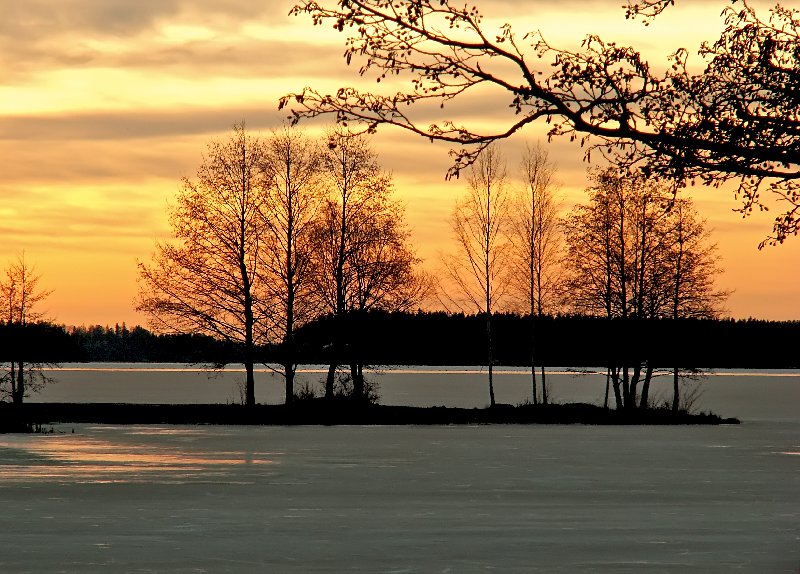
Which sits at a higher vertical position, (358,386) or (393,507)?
(358,386)

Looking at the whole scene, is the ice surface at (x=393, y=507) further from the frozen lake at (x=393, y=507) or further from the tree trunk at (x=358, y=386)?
the tree trunk at (x=358, y=386)

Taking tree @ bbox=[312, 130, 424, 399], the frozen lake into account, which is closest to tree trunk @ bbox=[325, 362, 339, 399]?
tree @ bbox=[312, 130, 424, 399]

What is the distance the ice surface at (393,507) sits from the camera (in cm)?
1403

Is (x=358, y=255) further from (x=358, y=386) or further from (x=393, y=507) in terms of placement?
(x=393, y=507)

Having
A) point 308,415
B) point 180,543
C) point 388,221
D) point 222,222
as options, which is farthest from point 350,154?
point 180,543

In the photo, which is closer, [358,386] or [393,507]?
[393,507]

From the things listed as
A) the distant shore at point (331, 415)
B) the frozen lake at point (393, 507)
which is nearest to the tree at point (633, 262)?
the distant shore at point (331, 415)

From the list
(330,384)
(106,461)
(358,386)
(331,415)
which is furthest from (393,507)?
(330,384)

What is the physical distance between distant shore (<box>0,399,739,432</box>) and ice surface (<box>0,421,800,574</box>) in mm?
13157

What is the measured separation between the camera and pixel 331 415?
50.0m

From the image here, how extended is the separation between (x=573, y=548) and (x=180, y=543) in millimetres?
4970

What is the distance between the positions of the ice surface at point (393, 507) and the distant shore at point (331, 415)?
13.2m

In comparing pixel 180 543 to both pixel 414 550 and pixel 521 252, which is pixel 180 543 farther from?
pixel 521 252

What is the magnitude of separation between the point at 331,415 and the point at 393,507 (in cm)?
3093
